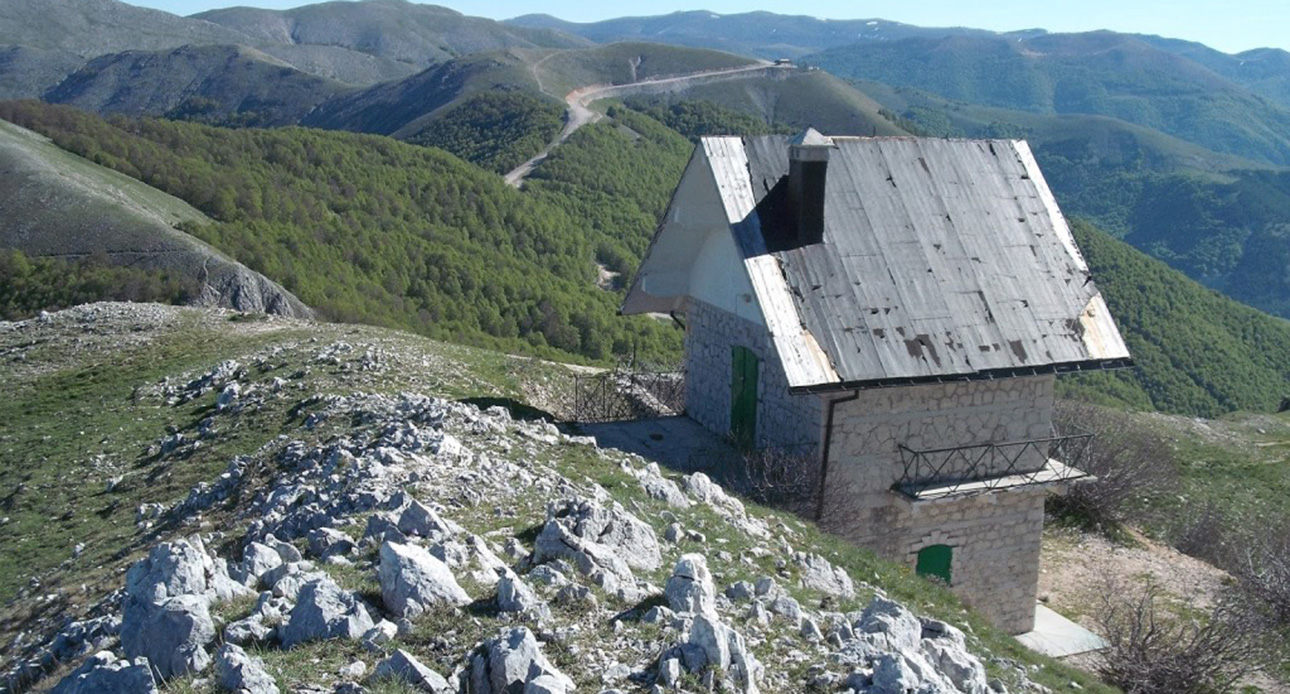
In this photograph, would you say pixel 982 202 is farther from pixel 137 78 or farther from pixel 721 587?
pixel 137 78

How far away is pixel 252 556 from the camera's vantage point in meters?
7.72

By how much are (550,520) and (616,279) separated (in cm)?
6435

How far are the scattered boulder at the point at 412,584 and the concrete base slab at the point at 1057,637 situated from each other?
33.8ft

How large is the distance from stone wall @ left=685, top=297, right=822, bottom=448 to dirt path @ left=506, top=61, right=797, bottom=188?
72.8m

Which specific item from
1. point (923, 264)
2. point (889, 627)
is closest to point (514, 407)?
point (923, 264)

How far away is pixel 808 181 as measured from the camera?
49.0 ft

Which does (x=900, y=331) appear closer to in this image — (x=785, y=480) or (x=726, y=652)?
(x=785, y=480)

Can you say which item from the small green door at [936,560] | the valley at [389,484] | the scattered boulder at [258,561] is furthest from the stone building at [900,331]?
the scattered boulder at [258,561]

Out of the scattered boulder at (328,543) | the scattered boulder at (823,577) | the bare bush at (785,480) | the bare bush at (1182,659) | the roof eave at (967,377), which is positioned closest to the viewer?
the scattered boulder at (328,543)

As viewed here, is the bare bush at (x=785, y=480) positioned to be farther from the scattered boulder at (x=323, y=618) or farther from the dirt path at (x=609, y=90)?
the dirt path at (x=609, y=90)

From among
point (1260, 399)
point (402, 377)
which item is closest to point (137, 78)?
point (1260, 399)

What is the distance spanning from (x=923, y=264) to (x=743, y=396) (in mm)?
3426

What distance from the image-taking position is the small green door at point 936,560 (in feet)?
50.8

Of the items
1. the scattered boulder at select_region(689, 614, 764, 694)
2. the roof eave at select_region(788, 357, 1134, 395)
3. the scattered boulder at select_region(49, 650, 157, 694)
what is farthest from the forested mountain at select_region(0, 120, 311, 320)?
the scattered boulder at select_region(689, 614, 764, 694)
